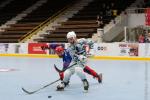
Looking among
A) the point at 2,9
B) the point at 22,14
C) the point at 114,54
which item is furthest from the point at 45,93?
the point at 2,9

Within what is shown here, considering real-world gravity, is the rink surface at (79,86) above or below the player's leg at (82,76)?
below

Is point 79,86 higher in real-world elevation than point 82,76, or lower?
lower

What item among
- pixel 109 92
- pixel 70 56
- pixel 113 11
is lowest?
pixel 109 92

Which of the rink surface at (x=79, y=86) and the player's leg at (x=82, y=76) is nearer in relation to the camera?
the rink surface at (x=79, y=86)

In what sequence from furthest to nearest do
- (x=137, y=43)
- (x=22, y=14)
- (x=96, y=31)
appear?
(x=22, y=14), (x=96, y=31), (x=137, y=43)

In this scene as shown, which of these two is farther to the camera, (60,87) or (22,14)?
(22,14)

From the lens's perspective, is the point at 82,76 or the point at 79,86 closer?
the point at 82,76

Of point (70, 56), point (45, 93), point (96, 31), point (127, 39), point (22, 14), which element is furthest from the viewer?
point (22, 14)

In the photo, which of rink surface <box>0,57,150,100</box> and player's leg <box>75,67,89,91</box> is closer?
rink surface <box>0,57,150,100</box>

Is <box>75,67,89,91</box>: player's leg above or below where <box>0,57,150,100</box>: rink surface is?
above

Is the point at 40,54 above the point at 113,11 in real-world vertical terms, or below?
below

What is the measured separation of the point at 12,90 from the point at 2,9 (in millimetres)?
23892

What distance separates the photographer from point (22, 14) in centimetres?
3088

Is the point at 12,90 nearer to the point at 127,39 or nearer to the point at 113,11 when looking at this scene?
the point at 127,39
